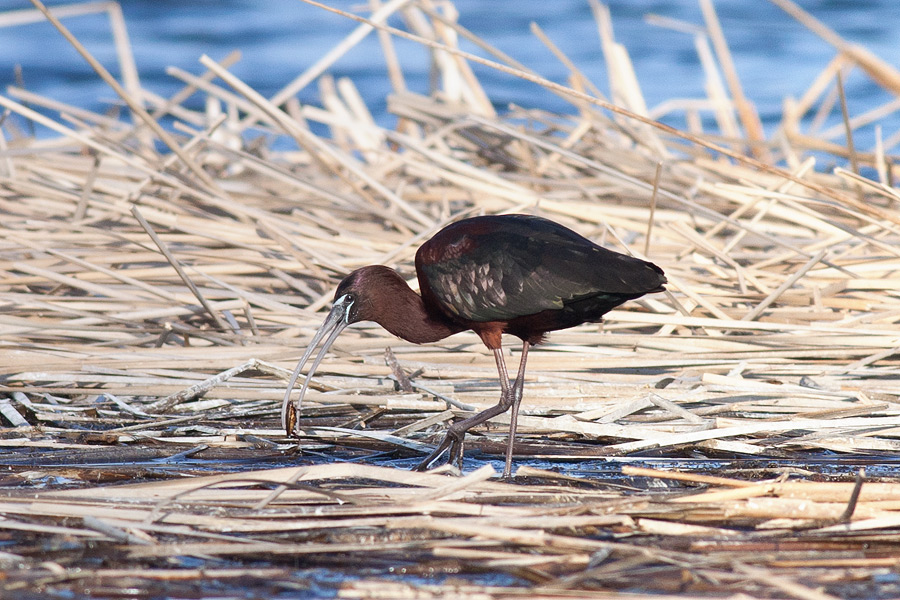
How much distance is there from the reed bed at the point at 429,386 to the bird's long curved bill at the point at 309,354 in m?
0.10

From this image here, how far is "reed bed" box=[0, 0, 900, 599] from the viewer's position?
2775 millimetres

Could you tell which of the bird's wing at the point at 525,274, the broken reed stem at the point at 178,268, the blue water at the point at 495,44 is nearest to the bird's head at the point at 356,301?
the bird's wing at the point at 525,274

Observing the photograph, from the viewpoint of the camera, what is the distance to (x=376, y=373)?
433 centimetres

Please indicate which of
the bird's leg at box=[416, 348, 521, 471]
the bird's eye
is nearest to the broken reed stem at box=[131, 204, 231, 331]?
the bird's eye

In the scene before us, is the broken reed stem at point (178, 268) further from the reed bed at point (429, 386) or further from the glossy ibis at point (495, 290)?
the glossy ibis at point (495, 290)

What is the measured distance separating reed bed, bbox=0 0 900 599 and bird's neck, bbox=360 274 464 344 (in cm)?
19

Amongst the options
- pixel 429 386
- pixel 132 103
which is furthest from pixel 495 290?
pixel 132 103

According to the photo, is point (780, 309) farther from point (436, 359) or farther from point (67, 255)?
point (67, 255)

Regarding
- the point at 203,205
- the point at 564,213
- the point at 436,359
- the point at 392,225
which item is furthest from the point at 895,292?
the point at 203,205

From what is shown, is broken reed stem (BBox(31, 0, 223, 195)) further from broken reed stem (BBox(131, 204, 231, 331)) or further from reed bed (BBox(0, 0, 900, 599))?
broken reed stem (BBox(131, 204, 231, 331))

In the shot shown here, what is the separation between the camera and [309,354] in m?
3.83

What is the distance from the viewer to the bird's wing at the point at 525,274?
3539mm

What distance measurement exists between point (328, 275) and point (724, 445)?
6.97ft

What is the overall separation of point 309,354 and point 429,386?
567mm
